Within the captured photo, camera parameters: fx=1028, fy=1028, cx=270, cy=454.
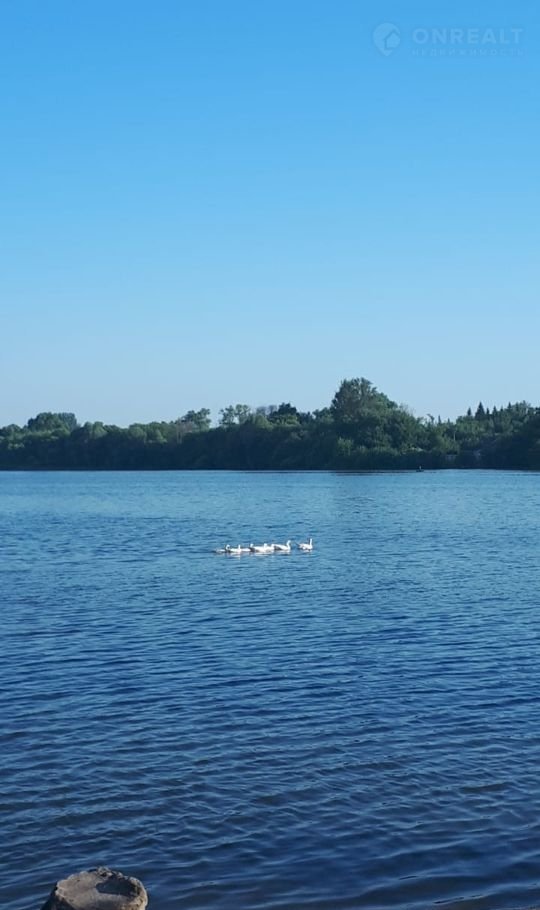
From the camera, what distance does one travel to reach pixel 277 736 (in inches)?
641

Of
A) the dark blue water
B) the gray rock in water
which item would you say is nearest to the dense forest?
the dark blue water

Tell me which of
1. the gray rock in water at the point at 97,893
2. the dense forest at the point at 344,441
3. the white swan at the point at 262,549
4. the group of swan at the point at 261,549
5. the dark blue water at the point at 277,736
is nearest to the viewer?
the gray rock in water at the point at 97,893

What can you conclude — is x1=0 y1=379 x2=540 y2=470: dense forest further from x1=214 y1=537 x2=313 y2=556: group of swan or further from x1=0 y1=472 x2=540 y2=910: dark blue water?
x1=0 y1=472 x2=540 y2=910: dark blue water

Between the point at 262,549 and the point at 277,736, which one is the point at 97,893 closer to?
the point at 277,736

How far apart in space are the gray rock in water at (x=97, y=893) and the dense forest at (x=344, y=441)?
146m

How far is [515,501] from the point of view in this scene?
83.4 metres

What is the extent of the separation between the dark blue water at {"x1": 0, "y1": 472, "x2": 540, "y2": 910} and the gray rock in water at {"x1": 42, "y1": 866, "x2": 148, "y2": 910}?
98.2 inches

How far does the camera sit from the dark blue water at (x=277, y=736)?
11.5 m

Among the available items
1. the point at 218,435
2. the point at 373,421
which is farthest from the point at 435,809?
the point at 218,435

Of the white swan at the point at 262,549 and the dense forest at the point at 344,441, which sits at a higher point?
the dense forest at the point at 344,441

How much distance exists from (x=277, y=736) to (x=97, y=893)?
8.35m

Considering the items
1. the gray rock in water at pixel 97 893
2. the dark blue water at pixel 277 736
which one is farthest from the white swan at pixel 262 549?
the gray rock in water at pixel 97 893

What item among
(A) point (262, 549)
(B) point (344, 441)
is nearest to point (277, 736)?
(A) point (262, 549)

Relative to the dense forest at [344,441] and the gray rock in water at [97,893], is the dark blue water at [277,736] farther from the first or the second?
the dense forest at [344,441]
